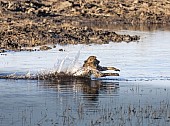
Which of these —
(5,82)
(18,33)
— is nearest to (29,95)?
(5,82)

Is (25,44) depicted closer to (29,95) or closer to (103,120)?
(29,95)

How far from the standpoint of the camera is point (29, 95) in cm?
1502

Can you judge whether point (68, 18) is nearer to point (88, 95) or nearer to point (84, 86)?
point (84, 86)

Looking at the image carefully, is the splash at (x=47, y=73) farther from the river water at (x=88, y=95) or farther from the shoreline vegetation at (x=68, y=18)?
the shoreline vegetation at (x=68, y=18)

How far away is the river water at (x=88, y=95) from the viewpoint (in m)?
12.2

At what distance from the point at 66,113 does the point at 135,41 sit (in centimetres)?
2154

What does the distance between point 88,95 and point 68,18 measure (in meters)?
38.0

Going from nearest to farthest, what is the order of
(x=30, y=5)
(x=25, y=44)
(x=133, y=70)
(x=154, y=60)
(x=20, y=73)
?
(x=20, y=73)
(x=133, y=70)
(x=154, y=60)
(x=25, y=44)
(x=30, y=5)

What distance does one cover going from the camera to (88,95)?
1517 centimetres

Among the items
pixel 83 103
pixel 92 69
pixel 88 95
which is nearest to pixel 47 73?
pixel 92 69

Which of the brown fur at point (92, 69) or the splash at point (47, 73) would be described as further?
the brown fur at point (92, 69)

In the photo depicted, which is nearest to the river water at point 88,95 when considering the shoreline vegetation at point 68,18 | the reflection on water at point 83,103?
the reflection on water at point 83,103

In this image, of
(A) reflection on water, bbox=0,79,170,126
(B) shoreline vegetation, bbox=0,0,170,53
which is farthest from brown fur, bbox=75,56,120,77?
(B) shoreline vegetation, bbox=0,0,170,53

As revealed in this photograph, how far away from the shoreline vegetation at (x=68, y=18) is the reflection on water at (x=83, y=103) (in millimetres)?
12114
